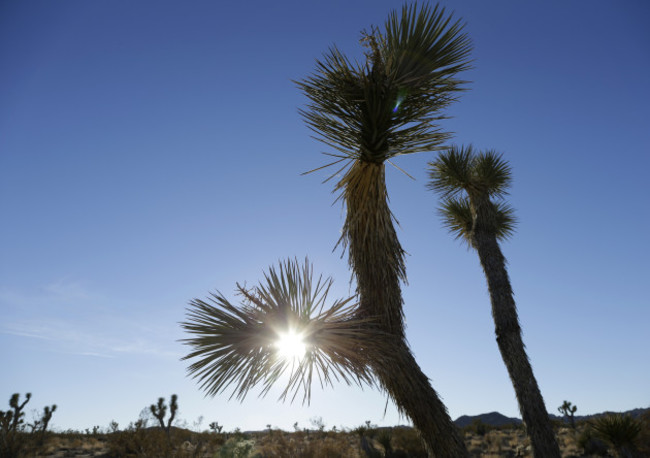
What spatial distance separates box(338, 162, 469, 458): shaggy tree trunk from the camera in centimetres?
375

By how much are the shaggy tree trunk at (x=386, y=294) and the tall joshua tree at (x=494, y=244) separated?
340 centimetres

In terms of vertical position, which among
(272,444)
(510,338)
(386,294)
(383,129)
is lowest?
(272,444)

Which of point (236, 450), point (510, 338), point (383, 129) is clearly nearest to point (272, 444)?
point (236, 450)

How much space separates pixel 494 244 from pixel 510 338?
6.61ft

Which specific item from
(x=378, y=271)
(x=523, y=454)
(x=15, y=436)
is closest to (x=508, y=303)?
(x=378, y=271)

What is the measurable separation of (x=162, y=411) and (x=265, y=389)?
15383 millimetres

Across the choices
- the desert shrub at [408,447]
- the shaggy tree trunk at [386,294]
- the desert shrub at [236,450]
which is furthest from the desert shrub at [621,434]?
the desert shrub at [236,450]

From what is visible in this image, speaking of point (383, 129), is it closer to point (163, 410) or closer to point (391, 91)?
point (391, 91)

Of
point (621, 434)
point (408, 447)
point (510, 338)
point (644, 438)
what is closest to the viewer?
point (510, 338)

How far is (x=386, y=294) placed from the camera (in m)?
4.11

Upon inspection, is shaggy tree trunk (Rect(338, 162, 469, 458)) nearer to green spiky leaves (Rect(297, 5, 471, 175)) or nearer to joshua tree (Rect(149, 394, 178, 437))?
green spiky leaves (Rect(297, 5, 471, 175))

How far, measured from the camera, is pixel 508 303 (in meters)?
7.06

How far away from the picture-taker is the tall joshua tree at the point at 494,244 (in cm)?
626

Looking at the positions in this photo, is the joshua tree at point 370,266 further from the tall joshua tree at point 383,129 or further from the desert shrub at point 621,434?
the desert shrub at point 621,434
